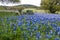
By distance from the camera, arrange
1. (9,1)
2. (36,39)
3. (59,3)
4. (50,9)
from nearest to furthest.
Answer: (36,39)
(50,9)
(59,3)
(9,1)

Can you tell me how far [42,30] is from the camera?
4820mm

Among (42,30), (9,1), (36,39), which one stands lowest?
(9,1)

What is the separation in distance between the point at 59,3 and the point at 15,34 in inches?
1084

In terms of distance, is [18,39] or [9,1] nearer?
[18,39]

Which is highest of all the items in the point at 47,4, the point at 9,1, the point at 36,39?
the point at 36,39

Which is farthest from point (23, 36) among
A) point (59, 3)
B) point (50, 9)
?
point (59, 3)

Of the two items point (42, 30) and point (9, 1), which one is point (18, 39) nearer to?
point (42, 30)

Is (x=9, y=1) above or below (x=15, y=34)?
below

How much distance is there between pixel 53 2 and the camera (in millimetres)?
28000

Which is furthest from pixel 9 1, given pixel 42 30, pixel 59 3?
pixel 42 30

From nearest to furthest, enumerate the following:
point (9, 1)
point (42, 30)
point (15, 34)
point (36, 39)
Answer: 1. point (36, 39)
2. point (15, 34)
3. point (42, 30)
4. point (9, 1)

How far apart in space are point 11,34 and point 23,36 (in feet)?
0.82

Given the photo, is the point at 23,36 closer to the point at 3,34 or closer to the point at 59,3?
the point at 3,34

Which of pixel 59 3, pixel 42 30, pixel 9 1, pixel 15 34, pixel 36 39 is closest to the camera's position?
pixel 36 39
